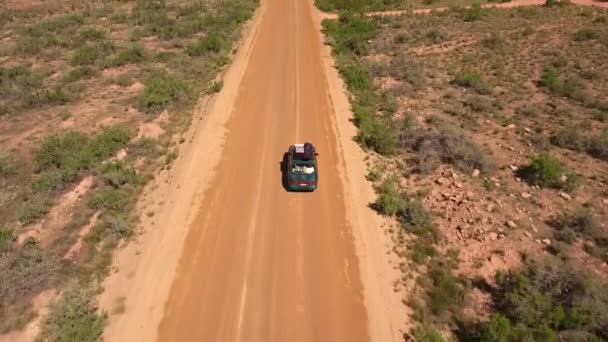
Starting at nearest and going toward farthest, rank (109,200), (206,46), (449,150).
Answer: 1. (109,200)
2. (449,150)
3. (206,46)

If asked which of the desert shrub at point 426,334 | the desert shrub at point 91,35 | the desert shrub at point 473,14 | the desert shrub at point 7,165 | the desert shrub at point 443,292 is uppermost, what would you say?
the desert shrub at point 473,14

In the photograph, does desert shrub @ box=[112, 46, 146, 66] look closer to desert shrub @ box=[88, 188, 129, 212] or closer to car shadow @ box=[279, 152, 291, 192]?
desert shrub @ box=[88, 188, 129, 212]

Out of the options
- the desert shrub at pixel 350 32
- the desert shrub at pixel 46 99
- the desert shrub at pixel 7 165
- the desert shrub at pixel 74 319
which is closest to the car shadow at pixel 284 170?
the desert shrub at pixel 74 319

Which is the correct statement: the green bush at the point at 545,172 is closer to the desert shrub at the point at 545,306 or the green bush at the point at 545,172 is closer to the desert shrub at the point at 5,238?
the desert shrub at the point at 545,306

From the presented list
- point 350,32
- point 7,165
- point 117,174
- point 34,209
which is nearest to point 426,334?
point 117,174

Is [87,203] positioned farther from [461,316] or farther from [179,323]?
[461,316]

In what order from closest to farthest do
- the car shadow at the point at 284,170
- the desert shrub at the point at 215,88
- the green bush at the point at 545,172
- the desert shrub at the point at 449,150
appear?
the green bush at the point at 545,172 < the car shadow at the point at 284,170 < the desert shrub at the point at 449,150 < the desert shrub at the point at 215,88

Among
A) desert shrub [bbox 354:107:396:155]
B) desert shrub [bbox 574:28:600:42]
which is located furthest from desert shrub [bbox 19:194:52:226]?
desert shrub [bbox 574:28:600:42]

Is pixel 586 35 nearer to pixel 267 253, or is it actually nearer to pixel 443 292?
pixel 443 292
